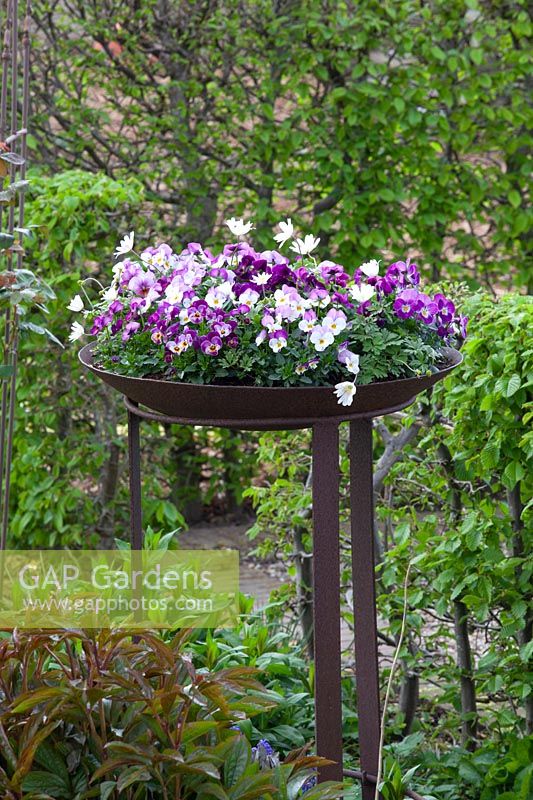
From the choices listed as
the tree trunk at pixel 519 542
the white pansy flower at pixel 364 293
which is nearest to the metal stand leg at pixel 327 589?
the white pansy flower at pixel 364 293

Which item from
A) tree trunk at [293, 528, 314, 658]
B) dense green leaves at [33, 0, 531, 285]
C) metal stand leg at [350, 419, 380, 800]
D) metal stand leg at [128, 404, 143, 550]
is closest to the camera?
metal stand leg at [350, 419, 380, 800]

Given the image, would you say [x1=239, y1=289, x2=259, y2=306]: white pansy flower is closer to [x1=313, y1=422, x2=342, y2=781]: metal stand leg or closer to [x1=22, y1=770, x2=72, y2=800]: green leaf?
[x1=313, y1=422, x2=342, y2=781]: metal stand leg

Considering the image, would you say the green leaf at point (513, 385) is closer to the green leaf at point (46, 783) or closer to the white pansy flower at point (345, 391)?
the white pansy flower at point (345, 391)

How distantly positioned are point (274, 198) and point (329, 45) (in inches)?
28.7

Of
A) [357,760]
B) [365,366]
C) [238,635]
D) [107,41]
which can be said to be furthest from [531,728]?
[107,41]

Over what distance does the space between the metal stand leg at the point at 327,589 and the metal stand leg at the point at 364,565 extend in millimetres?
188

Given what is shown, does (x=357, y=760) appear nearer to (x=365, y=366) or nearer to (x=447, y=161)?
(x=365, y=366)

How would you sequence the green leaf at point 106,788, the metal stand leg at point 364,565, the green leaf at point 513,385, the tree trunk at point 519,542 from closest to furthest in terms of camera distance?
the green leaf at point 106,788 < the metal stand leg at point 364,565 < the green leaf at point 513,385 < the tree trunk at point 519,542

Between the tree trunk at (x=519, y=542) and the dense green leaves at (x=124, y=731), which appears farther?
the tree trunk at (x=519, y=542)

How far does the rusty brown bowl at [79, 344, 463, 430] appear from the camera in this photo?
5.98ft

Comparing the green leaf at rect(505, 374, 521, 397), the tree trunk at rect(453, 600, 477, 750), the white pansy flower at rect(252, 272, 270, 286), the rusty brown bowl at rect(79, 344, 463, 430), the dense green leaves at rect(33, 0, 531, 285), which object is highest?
the dense green leaves at rect(33, 0, 531, 285)

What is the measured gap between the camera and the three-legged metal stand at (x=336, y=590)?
6.25 ft

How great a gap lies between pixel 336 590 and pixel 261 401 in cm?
37

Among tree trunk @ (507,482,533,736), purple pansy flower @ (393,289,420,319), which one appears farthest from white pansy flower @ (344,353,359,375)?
tree trunk @ (507,482,533,736)
